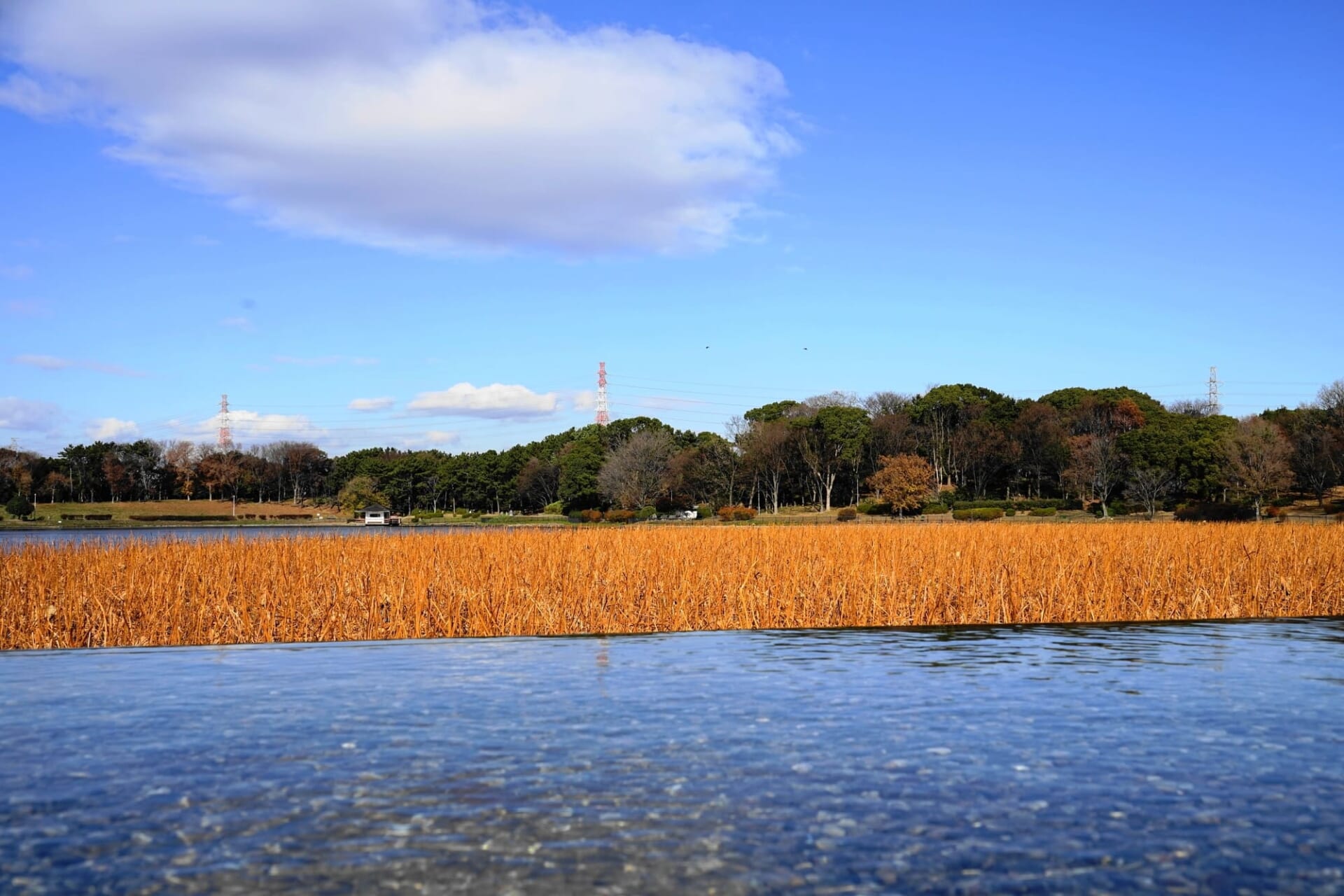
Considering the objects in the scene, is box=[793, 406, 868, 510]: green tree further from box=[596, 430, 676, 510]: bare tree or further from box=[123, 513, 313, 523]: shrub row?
box=[123, 513, 313, 523]: shrub row

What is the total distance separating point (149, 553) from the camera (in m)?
18.5

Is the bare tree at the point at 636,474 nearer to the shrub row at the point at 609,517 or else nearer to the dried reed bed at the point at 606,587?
the shrub row at the point at 609,517

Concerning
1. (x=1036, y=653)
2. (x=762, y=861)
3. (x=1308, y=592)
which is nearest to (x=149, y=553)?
(x=1036, y=653)

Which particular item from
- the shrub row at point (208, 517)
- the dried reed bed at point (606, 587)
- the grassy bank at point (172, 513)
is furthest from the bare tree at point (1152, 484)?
the shrub row at point (208, 517)

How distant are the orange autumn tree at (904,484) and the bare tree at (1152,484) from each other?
13.1m

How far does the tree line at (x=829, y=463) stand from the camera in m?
66.8

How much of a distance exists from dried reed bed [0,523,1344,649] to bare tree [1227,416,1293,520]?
134 feet

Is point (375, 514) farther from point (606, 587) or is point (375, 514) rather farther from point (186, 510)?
point (606, 587)

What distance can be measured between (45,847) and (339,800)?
1643 millimetres

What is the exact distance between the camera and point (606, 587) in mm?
16375

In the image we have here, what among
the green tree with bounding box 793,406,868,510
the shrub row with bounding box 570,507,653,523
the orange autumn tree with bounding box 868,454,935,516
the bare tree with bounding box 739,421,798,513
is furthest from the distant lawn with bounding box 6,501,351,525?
the orange autumn tree with bounding box 868,454,935,516

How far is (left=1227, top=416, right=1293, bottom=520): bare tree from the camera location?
187ft

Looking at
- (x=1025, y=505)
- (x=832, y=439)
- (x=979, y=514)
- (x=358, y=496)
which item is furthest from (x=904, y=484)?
(x=358, y=496)

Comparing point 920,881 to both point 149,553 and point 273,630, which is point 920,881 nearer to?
point 273,630
